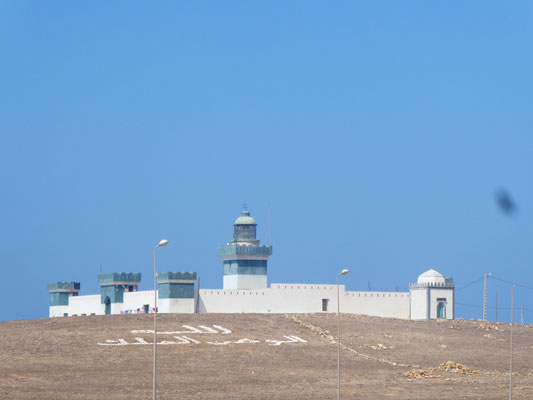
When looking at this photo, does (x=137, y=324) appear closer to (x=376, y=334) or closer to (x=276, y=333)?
(x=276, y=333)

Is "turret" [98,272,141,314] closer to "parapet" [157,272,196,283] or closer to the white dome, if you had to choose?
"parapet" [157,272,196,283]

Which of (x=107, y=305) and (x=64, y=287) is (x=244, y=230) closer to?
(x=107, y=305)

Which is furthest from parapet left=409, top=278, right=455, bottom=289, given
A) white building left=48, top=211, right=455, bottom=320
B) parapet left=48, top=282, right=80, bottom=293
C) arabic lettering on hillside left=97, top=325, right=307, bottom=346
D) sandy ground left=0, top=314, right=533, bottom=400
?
parapet left=48, top=282, right=80, bottom=293

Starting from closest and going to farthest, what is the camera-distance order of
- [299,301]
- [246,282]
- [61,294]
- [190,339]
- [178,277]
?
[190,339] → [178,277] → [299,301] → [246,282] → [61,294]

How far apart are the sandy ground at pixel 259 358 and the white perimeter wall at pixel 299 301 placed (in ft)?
15.7

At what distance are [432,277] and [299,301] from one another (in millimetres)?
14235

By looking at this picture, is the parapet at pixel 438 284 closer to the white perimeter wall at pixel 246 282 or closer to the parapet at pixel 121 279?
the white perimeter wall at pixel 246 282

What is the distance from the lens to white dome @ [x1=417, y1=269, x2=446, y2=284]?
4279 inches

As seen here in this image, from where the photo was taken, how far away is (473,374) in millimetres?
77812

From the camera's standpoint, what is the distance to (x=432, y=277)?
10881 centimetres

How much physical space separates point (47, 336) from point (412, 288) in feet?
137

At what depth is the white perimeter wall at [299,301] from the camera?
340 feet

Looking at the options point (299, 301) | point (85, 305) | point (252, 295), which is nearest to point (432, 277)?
point (299, 301)

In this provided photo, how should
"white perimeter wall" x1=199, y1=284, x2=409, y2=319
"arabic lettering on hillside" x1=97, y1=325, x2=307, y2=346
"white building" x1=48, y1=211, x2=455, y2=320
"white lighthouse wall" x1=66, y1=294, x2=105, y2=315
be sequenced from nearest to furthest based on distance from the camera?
"arabic lettering on hillside" x1=97, y1=325, x2=307, y2=346 → "white building" x1=48, y1=211, x2=455, y2=320 → "white perimeter wall" x1=199, y1=284, x2=409, y2=319 → "white lighthouse wall" x1=66, y1=294, x2=105, y2=315
